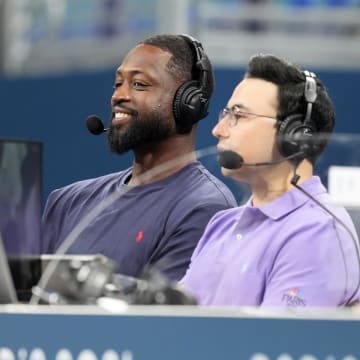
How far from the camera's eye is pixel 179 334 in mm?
1720

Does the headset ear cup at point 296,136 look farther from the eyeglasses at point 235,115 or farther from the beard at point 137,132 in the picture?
the beard at point 137,132

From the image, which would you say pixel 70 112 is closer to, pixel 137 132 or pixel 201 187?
pixel 137 132

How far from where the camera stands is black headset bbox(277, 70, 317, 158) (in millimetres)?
2232

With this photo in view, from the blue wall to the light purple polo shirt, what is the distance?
2.82 m

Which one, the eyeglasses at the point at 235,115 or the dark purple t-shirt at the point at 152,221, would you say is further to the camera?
the dark purple t-shirt at the point at 152,221

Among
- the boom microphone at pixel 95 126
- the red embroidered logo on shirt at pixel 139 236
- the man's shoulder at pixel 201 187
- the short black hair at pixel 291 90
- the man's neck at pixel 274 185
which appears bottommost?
the red embroidered logo on shirt at pixel 139 236

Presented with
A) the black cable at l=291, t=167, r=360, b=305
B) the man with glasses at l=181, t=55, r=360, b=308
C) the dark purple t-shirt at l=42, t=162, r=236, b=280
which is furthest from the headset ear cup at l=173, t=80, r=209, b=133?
the black cable at l=291, t=167, r=360, b=305

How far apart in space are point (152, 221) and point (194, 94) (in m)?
0.31

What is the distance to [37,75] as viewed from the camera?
5.91 metres

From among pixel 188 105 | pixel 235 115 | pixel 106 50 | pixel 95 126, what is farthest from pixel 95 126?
pixel 106 50

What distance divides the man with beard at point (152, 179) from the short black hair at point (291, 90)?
0.34m

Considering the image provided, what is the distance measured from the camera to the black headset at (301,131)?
87.9 inches

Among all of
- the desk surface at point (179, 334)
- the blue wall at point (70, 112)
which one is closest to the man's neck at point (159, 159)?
the desk surface at point (179, 334)

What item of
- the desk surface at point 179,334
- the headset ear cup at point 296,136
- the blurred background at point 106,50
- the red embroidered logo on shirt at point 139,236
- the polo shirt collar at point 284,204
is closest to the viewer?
the desk surface at point 179,334
